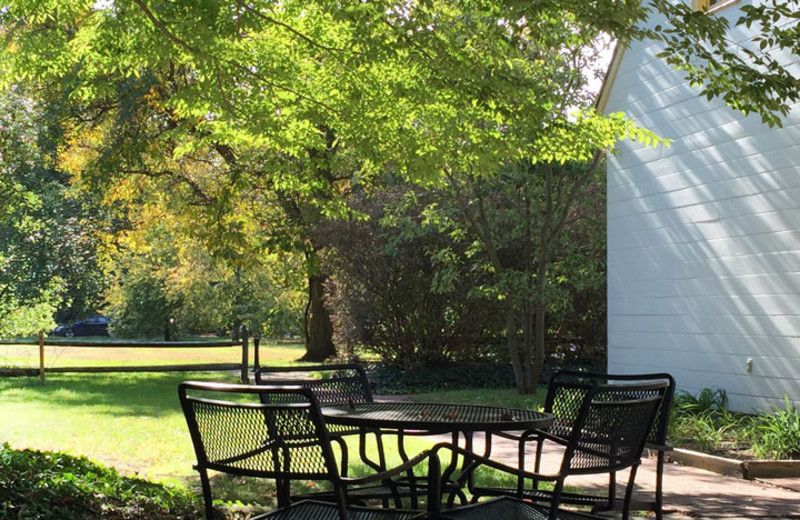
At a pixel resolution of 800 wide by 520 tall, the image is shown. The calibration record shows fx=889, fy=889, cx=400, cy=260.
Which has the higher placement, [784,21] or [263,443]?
[784,21]

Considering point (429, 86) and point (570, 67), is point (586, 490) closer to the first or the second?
point (429, 86)

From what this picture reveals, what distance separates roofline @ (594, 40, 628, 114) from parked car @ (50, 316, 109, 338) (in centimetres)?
4602

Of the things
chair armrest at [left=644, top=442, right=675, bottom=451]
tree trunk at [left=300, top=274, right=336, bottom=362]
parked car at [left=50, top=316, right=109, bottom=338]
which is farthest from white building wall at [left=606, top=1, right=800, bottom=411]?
parked car at [left=50, top=316, right=109, bottom=338]

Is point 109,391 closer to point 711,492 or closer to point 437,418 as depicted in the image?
point 711,492

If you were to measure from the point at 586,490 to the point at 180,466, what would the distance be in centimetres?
392

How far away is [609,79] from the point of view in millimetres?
13602

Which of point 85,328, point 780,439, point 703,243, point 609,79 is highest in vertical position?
point 609,79

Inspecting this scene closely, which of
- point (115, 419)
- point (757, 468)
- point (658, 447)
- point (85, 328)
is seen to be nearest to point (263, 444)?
point (658, 447)

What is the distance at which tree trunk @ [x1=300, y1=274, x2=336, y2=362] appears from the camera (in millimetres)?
26500

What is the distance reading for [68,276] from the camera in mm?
20000

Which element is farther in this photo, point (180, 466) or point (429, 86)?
point (180, 466)

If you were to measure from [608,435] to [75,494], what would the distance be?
2934 millimetres

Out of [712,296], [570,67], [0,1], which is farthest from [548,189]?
[0,1]

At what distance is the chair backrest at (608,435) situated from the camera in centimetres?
A: 408
